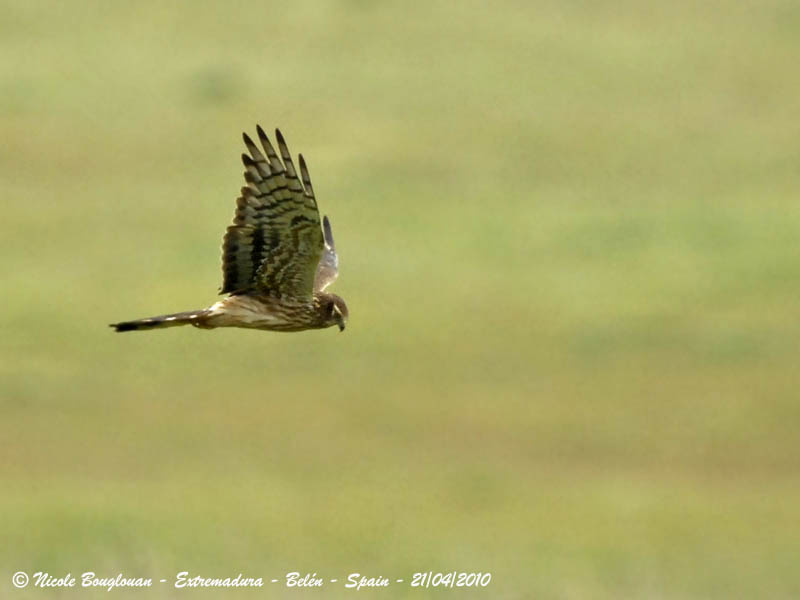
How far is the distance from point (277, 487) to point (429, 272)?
8.46 m

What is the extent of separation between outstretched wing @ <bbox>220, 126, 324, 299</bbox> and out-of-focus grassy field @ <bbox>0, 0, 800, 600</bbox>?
4947 mm

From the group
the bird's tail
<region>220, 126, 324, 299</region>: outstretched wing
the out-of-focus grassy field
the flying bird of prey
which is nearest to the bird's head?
the flying bird of prey

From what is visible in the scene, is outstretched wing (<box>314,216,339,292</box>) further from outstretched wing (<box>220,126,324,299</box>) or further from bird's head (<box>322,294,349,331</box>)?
outstretched wing (<box>220,126,324,299</box>)

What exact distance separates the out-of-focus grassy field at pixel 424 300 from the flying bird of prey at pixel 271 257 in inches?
189

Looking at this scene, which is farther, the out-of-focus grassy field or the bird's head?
the out-of-focus grassy field

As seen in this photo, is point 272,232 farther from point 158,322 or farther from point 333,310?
point 333,310

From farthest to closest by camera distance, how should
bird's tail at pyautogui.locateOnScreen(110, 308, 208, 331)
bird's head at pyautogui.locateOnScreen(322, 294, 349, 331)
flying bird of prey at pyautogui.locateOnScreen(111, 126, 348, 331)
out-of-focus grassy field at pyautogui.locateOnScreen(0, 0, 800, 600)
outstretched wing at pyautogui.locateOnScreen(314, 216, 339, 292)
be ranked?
out-of-focus grassy field at pyautogui.locateOnScreen(0, 0, 800, 600)
outstretched wing at pyautogui.locateOnScreen(314, 216, 339, 292)
bird's head at pyautogui.locateOnScreen(322, 294, 349, 331)
flying bird of prey at pyautogui.locateOnScreen(111, 126, 348, 331)
bird's tail at pyautogui.locateOnScreen(110, 308, 208, 331)

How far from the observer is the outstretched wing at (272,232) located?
9.72 metres

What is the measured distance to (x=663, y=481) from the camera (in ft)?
76.9

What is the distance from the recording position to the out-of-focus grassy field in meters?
20.7

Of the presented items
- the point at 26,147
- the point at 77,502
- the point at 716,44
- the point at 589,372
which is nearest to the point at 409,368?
the point at 589,372

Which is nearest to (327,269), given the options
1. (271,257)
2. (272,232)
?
(271,257)

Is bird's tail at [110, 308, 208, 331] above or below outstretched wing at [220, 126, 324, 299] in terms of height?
below

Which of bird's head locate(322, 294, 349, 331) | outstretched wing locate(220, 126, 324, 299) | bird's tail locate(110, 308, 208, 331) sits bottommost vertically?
bird's tail locate(110, 308, 208, 331)
